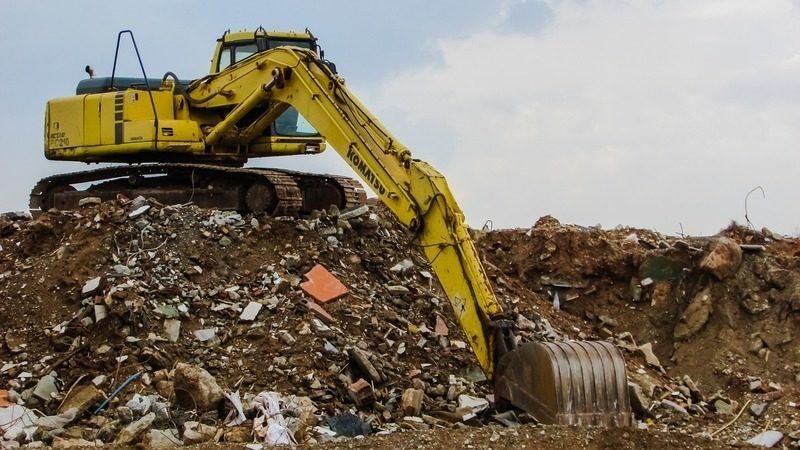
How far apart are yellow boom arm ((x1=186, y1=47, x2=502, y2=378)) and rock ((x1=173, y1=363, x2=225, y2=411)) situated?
209cm

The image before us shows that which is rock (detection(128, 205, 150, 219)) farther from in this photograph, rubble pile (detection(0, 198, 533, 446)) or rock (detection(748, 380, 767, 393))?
rock (detection(748, 380, 767, 393))

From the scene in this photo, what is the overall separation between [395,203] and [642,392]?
312cm

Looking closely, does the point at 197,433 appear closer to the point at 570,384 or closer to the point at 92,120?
the point at 570,384

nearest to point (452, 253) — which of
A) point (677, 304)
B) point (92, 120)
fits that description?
point (677, 304)

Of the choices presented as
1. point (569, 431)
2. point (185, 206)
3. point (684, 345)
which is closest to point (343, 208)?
point (185, 206)

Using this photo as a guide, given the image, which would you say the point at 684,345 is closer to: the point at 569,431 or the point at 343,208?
the point at 343,208

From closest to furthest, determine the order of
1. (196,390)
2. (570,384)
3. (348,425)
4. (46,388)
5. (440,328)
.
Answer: (570,384)
(348,425)
(196,390)
(46,388)
(440,328)

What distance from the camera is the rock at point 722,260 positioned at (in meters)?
12.4

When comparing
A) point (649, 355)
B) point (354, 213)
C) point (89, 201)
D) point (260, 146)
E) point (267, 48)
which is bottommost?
point (649, 355)

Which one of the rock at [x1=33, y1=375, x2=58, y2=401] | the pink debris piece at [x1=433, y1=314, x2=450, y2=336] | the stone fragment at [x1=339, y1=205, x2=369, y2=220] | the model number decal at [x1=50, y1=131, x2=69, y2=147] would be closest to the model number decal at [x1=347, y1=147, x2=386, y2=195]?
the pink debris piece at [x1=433, y1=314, x2=450, y2=336]

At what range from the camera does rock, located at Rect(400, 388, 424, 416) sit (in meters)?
8.94

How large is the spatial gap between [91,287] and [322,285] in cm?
228

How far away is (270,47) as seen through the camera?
13195 mm

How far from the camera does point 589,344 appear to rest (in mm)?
8234
